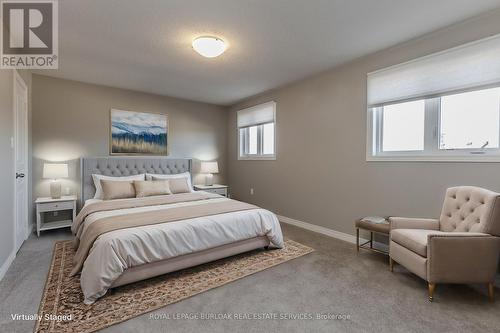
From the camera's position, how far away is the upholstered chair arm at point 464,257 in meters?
1.93

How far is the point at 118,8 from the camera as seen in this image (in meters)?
2.13

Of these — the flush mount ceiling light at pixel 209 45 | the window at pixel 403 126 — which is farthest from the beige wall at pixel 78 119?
the window at pixel 403 126

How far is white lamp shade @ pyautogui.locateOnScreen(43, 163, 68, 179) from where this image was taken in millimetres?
3641

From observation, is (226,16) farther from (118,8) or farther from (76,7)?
(76,7)

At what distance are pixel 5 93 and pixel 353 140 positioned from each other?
13.4ft

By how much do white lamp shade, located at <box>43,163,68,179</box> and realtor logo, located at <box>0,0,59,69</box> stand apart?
1414 millimetres

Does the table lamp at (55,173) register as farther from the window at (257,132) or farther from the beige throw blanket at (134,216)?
the window at (257,132)

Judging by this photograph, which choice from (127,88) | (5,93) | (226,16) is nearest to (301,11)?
(226,16)

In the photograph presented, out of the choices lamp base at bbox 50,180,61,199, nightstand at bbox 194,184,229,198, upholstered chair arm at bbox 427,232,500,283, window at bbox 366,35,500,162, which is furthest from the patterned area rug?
nightstand at bbox 194,184,229,198

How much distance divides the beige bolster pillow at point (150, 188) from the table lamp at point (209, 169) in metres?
1.30

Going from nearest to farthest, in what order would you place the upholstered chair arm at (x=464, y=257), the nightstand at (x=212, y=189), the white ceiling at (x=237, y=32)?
the upholstered chair arm at (x=464, y=257) < the white ceiling at (x=237, y=32) < the nightstand at (x=212, y=189)

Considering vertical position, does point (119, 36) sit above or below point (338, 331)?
above

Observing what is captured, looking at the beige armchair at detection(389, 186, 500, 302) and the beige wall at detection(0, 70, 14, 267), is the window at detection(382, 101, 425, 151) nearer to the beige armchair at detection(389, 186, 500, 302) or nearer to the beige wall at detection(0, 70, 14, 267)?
the beige armchair at detection(389, 186, 500, 302)

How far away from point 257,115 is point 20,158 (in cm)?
381
